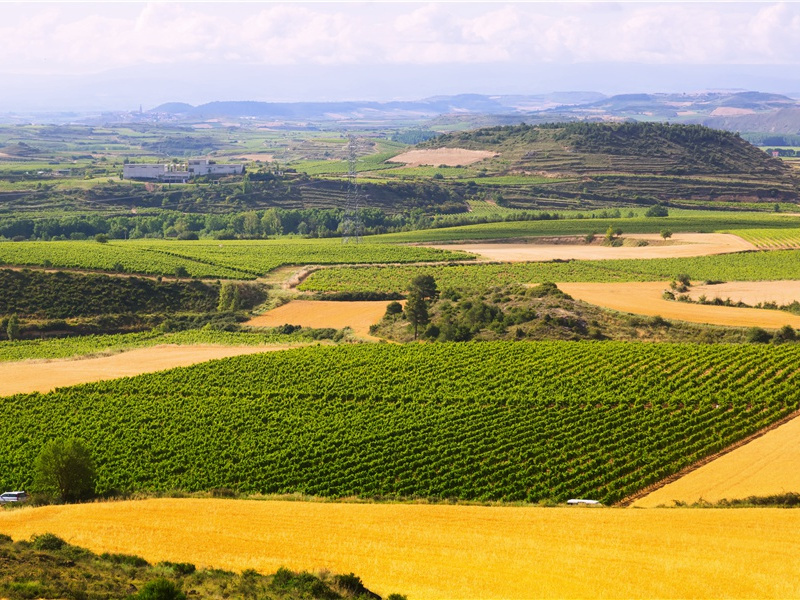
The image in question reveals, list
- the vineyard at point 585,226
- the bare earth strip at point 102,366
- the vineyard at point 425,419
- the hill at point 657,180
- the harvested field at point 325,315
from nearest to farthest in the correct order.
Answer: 1. the vineyard at point 425,419
2. the bare earth strip at point 102,366
3. the harvested field at point 325,315
4. the vineyard at point 585,226
5. the hill at point 657,180

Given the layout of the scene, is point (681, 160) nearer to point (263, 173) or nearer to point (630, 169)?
point (630, 169)

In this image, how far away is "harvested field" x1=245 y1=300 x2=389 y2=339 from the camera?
263ft

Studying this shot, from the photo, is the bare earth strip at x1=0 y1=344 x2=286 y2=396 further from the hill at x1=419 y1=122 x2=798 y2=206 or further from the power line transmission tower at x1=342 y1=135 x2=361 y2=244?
the hill at x1=419 y1=122 x2=798 y2=206

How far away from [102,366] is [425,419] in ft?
88.9

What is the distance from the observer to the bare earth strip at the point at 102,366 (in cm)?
5862

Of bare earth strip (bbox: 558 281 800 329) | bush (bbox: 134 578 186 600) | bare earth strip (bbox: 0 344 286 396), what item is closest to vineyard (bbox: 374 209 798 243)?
bare earth strip (bbox: 558 281 800 329)

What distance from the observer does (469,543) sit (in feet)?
100

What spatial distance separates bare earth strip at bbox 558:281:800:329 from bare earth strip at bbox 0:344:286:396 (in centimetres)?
2950

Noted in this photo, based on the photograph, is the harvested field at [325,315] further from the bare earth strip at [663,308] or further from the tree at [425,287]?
the bare earth strip at [663,308]

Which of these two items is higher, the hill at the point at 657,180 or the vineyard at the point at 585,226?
the hill at the point at 657,180

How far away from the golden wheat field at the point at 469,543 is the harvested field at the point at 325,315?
42676 millimetres

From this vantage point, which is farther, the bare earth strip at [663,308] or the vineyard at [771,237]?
the vineyard at [771,237]

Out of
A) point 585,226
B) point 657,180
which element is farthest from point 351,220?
point 657,180

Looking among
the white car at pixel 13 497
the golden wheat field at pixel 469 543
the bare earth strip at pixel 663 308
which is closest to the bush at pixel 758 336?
the bare earth strip at pixel 663 308
